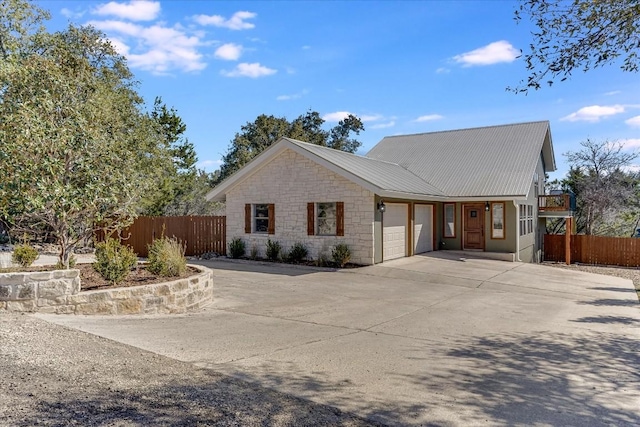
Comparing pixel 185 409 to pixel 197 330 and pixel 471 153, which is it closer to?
pixel 197 330

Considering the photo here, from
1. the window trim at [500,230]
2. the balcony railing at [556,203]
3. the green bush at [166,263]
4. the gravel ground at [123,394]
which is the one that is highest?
the balcony railing at [556,203]

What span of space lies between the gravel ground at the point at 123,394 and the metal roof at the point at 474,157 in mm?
12645

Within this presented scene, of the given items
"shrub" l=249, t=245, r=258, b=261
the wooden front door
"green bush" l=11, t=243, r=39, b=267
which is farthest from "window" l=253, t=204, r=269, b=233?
"green bush" l=11, t=243, r=39, b=267

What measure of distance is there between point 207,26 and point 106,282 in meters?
7.40

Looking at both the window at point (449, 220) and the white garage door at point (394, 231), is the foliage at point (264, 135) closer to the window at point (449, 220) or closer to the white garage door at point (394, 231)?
the window at point (449, 220)

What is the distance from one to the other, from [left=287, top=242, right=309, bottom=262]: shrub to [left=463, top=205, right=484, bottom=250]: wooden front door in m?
7.59

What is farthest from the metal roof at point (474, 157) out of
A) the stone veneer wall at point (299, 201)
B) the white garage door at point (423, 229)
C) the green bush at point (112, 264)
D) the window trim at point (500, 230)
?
the green bush at point (112, 264)

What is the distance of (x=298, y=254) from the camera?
1589 cm

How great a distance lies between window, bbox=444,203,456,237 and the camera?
19703 mm

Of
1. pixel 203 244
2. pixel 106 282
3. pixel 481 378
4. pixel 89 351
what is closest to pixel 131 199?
pixel 106 282

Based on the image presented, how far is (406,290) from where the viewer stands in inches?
441

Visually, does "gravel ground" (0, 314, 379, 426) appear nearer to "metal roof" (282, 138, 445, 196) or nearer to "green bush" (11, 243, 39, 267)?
"green bush" (11, 243, 39, 267)

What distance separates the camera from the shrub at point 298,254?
15.9 m

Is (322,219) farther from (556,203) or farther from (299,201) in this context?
(556,203)
